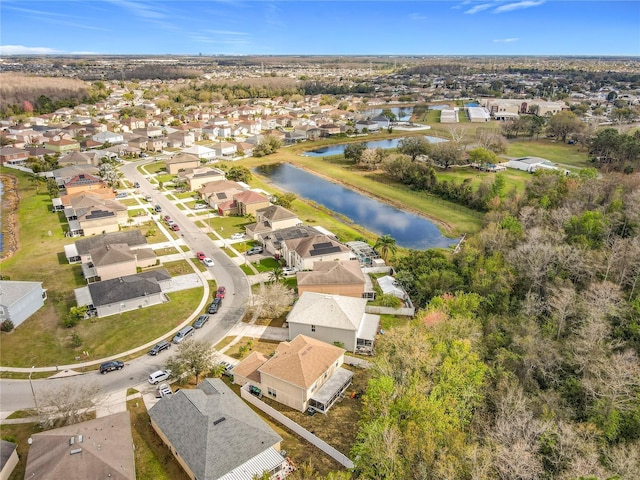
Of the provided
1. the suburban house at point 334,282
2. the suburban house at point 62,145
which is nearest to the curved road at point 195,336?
the suburban house at point 334,282

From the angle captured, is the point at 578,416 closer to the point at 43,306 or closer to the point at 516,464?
the point at 516,464

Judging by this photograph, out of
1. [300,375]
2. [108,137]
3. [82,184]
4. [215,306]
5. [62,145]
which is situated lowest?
[215,306]

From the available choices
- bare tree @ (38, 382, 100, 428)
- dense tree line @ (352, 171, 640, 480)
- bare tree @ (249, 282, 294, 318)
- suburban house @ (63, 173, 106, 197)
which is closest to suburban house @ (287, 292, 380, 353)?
bare tree @ (249, 282, 294, 318)

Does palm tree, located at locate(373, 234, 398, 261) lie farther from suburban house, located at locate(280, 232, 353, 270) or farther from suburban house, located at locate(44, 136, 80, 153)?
suburban house, located at locate(44, 136, 80, 153)

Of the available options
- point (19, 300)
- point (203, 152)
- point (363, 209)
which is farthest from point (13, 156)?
point (363, 209)

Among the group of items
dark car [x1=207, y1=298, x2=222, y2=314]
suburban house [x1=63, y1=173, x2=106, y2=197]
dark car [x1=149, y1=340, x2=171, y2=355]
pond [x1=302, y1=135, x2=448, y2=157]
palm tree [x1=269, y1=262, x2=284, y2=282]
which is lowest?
dark car [x1=149, y1=340, x2=171, y2=355]

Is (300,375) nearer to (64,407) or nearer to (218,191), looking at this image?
(64,407)

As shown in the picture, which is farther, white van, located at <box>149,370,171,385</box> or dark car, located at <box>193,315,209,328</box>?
dark car, located at <box>193,315,209,328</box>
